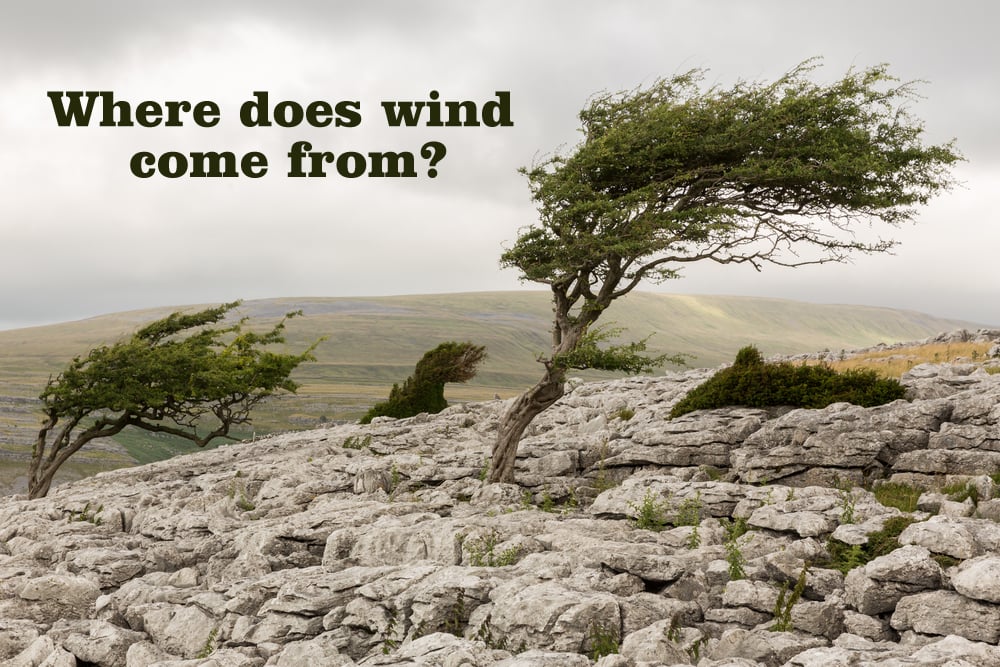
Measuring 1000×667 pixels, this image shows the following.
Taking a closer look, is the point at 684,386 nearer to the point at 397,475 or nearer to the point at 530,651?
the point at 397,475

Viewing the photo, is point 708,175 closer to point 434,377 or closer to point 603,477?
point 603,477

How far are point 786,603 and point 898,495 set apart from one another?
7905mm

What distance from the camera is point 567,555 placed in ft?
48.7

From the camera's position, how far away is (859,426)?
21.2 metres

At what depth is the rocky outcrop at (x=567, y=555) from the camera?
38.7 ft

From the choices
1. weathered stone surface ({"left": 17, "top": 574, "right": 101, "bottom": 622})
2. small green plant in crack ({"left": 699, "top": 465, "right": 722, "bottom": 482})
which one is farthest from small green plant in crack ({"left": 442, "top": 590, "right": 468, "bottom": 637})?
small green plant in crack ({"left": 699, "top": 465, "right": 722, "bottom": 482})

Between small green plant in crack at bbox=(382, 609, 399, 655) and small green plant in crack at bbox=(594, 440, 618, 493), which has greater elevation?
small green plant in crack at bbox=(594, 440, 618, 493)

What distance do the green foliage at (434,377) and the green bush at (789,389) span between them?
698 inches

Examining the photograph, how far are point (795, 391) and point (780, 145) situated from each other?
772 centimetres

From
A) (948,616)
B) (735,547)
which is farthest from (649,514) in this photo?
(948,616)

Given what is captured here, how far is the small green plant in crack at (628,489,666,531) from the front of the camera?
1748 centimetres

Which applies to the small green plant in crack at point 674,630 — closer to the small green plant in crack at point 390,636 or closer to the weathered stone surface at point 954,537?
the weathered stone surface at point 954,537

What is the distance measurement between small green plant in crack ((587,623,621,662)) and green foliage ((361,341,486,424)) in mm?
30585

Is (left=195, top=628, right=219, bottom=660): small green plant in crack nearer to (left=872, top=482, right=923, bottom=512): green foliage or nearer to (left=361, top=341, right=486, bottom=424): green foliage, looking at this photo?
(left=872, top=482, right=923, bottom=512): green foliage
